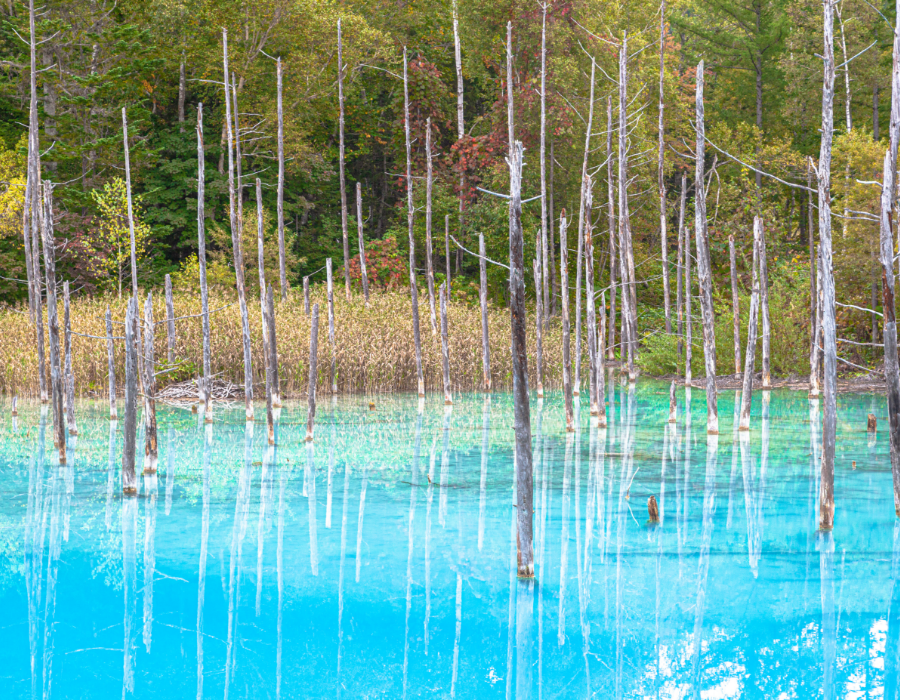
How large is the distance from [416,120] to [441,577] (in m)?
25.6

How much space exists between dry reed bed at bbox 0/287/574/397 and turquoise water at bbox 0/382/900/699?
603 centimetres

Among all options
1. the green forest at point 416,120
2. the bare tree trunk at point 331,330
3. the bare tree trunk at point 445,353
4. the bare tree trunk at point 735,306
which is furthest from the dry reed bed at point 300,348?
the green forest at point 416,120

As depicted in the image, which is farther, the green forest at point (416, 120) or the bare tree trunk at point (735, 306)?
the green forest at point (416, 120)

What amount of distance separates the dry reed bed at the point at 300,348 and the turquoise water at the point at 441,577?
603 cm

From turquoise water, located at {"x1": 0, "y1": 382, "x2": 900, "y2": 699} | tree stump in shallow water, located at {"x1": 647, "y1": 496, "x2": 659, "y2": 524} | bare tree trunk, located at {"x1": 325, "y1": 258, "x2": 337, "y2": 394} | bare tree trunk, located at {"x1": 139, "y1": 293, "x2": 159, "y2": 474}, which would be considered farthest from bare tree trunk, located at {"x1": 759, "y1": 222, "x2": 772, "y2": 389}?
bare tree trunk, located at {"x1": 139, "y1": 293, "x2": 159, "y2": 474}

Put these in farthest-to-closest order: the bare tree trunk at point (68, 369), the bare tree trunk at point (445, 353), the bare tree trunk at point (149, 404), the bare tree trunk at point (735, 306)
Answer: the bare tree trunk at point (735, 306), the bare tree trunk at point (445, 353), the bare tree trunk at point (68, 369), the bare tree trunk at point (149, 404)

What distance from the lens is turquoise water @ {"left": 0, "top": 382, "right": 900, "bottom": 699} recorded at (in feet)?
18.4

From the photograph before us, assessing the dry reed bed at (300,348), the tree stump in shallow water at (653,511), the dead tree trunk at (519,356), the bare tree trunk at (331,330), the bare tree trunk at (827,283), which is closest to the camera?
the dead tree trunk at (519,356)

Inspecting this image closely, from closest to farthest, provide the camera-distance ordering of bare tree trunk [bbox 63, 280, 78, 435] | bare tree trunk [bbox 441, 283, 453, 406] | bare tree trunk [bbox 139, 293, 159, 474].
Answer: bare tree trunk [bbox 139, 293, 159, 474], bare tree trunk [bbox 63, 280, 78, 435], bare tree trunk [bbox 441, 283, 453, 406]

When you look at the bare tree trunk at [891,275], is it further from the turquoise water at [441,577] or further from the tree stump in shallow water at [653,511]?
the tree stump in shallow water at [653,511]

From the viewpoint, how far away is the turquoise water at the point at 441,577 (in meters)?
5.61

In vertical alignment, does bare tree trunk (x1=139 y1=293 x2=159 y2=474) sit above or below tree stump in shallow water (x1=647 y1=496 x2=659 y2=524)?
above

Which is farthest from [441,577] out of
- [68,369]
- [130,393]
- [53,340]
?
[68,369]

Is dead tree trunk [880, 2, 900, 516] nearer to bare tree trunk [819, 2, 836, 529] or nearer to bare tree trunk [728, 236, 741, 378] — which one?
bare tree trunk [819, 2, 836, 529]
